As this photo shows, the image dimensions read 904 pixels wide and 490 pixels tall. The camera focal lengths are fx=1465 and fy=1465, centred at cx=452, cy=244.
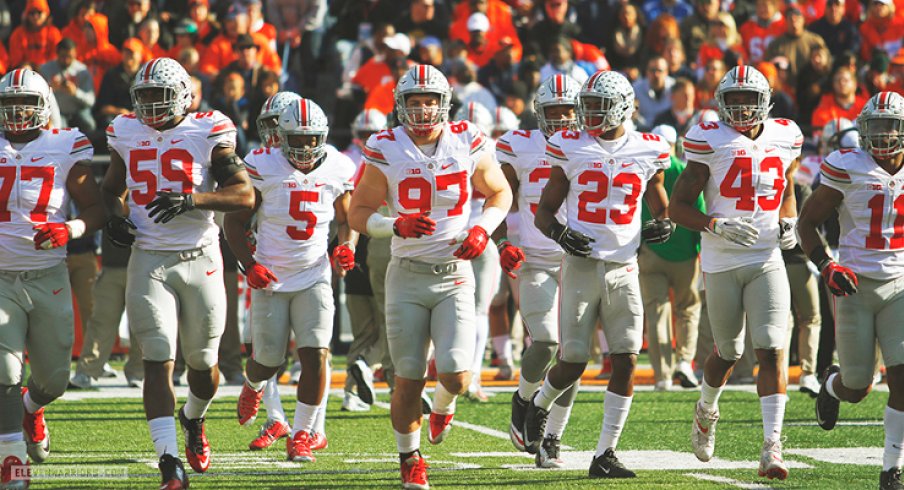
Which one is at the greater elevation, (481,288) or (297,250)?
(297,250)

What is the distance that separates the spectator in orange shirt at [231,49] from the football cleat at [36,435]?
751cm

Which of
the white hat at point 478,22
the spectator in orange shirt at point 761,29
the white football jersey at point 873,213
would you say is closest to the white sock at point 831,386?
the white football jersey at point 873,213

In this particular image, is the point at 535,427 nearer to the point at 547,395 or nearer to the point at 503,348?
the point at 547,395

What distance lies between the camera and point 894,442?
649 cm

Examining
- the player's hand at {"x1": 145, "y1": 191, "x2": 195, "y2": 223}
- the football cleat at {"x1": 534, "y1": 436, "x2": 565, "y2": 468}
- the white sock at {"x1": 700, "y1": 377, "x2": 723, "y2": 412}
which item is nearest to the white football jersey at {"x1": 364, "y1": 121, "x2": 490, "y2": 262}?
the player's hand at {"x1": 145, "y1": 191, "x2": 195, "y2": 223}

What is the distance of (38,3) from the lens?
1425cm

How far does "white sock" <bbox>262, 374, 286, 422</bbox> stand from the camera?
8.34 meters

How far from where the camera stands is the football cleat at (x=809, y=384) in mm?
10453

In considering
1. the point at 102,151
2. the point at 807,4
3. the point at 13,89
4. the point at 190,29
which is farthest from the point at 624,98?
the point at 807,4

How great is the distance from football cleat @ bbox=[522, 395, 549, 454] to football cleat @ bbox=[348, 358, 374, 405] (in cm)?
235

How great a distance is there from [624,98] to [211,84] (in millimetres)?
7416

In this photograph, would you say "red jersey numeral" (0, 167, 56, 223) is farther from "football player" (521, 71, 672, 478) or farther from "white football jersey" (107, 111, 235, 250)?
"football player" (521, 71, 672, 478)

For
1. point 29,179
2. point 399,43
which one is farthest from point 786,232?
point 399,43

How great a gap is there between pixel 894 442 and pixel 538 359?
203 cm
